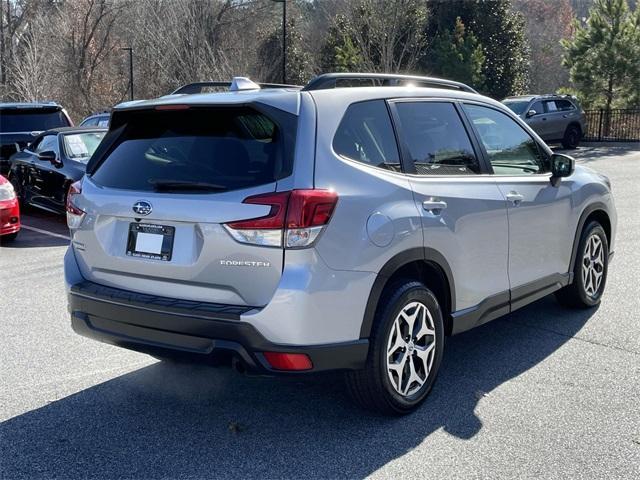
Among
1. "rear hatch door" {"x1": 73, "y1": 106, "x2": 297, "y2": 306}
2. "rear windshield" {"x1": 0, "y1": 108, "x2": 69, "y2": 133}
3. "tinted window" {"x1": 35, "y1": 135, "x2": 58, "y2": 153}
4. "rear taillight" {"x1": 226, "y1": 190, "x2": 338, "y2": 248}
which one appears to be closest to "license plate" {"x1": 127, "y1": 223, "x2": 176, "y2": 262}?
"rear hatch door" {"x1": 73, "y1": 106, "x2": 297, "y2": 306}

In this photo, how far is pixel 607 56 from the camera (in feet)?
84.8

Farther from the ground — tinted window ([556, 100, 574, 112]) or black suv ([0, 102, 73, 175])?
tinted window ([556, 100, 574, 112])

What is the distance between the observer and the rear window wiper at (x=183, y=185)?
356 centimetres

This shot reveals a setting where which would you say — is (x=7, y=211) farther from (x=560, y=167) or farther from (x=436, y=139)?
(x=560, y=167)

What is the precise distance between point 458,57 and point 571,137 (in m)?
6.75

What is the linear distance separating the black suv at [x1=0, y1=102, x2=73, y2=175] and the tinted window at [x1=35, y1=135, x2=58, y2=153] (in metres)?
2.29

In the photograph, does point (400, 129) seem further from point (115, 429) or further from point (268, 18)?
point (268, 18)

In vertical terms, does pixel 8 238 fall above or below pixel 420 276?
below

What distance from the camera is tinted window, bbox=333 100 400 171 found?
375 centimetres

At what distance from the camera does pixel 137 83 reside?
115ft

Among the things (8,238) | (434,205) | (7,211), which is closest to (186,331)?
(434,205)

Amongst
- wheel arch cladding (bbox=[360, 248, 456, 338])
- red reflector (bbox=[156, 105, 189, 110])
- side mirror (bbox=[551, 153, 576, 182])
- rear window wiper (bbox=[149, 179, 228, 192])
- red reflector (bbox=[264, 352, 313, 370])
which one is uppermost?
red reflector (bbox=[156, 105, 189, 110])

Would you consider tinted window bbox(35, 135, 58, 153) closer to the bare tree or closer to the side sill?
the side sill

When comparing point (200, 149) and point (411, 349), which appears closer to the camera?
point (200, 149)
